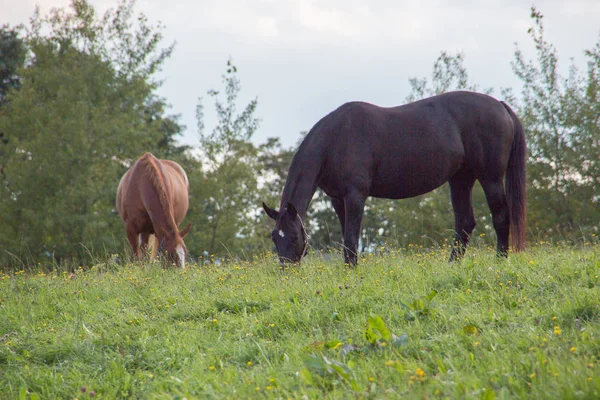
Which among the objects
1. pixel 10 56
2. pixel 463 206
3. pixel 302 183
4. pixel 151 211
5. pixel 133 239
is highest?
pixel 10 56

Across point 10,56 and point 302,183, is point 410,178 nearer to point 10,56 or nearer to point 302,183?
point 302,183

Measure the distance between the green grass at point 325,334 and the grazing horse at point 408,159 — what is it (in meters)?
0.64

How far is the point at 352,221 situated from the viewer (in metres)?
6.90

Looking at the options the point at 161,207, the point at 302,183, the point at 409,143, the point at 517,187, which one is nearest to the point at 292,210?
the point at 302,183

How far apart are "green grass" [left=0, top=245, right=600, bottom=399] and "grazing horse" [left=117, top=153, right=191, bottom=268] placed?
89.2 inches

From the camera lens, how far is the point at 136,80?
23453mm

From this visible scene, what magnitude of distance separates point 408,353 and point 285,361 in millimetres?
838

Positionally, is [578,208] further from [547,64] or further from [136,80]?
[136,80]

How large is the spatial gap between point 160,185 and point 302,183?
3.71 m

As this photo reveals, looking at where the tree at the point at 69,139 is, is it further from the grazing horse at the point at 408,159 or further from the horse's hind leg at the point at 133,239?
the grazing horse at the point at 408,159

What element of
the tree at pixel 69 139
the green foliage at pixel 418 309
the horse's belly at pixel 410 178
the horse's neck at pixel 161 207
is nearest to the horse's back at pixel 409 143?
the horse's belly at pixel 410 178

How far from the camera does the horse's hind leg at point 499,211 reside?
7.33m

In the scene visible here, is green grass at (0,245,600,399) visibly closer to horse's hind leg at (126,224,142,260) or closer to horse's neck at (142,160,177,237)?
horse's neck at (142,160,177,237)

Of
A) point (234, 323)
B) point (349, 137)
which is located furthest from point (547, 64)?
point (234, 323)
